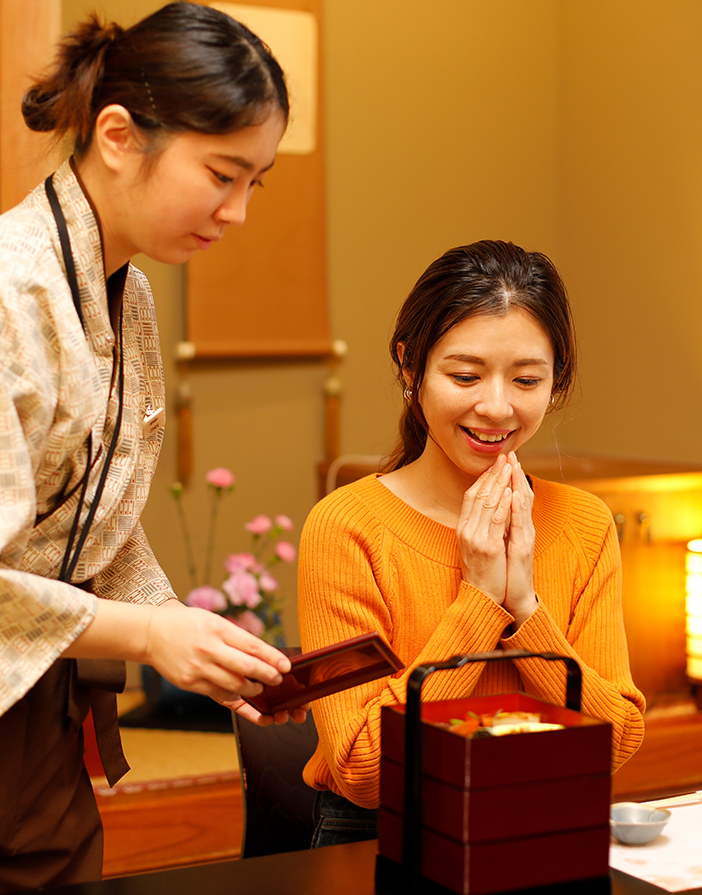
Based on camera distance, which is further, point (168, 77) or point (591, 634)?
point (591, 634)

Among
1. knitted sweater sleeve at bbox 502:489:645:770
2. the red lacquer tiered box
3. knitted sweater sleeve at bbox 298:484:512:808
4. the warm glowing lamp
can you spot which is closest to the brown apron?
knitted sweater sleeve at bbox 298:484:512:808

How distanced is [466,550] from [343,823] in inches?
16.4

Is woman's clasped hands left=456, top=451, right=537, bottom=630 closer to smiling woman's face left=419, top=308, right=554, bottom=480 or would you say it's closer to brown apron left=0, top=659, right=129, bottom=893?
smiling woman's face left=419, top=308, right=554, bottom=480

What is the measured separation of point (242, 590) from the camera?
3043 millimetres

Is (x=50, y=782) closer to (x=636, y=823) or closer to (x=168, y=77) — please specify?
(x=636, y=823)

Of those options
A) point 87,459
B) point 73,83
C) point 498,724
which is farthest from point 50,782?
point 73,83

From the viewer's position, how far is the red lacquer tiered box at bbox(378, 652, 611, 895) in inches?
35.3

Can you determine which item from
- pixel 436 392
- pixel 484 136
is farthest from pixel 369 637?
pixel 484 136

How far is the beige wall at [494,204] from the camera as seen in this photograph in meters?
3.77

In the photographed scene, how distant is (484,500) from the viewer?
1.44 metres

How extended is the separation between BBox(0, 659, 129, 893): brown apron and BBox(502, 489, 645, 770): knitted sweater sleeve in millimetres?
557

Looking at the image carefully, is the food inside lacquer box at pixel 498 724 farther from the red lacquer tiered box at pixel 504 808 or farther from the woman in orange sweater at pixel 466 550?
the woman in orange sweater at pixel 466 550

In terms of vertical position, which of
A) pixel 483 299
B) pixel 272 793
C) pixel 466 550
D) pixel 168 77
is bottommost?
pixel 272 793

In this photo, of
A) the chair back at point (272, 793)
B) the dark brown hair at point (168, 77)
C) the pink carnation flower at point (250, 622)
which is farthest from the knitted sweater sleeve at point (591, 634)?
the pink carnation flower at point (250, 622)
